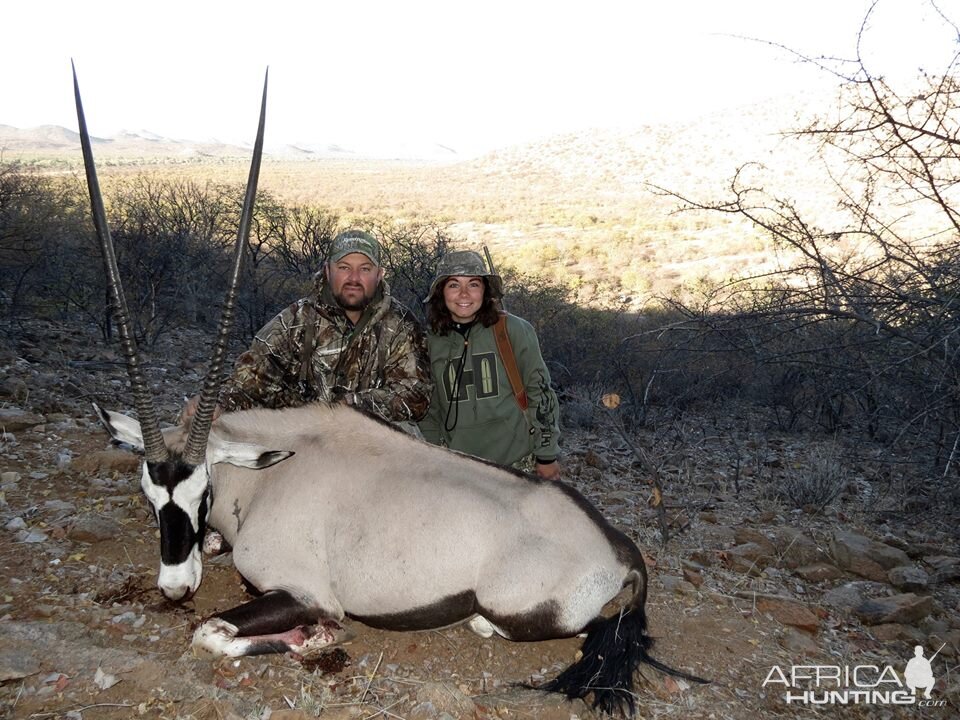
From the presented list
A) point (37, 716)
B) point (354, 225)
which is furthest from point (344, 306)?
point (354, 225)

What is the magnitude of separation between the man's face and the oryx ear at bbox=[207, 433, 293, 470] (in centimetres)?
146

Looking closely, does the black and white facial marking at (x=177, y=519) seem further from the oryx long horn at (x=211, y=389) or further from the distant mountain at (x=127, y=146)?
the distant mountain at (x=127, y=146)

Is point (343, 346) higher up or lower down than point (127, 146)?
lower down

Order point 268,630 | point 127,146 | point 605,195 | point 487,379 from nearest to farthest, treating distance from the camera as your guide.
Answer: point 268,630
point 487,379
point 605,195
point 127,146

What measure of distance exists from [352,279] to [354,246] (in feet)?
0.76

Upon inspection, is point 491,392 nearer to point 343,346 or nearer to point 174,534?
point 343,346

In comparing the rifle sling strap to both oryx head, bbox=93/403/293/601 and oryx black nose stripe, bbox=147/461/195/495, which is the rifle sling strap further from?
oryx black nose stripe, bbox=147/461/195/495

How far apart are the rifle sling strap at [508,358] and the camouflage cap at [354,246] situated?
1.01 meters

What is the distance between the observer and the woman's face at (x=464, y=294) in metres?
4.67

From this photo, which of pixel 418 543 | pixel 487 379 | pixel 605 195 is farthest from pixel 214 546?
pixel 605 195

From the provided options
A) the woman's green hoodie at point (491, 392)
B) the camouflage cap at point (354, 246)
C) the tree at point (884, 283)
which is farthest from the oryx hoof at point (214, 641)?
the tree at point (884, 283)

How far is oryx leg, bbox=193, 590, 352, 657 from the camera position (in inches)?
124

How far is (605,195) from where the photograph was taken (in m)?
39.3

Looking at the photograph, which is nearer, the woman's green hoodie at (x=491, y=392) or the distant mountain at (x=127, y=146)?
the woman's green hoodie at (x=491, y=392)
